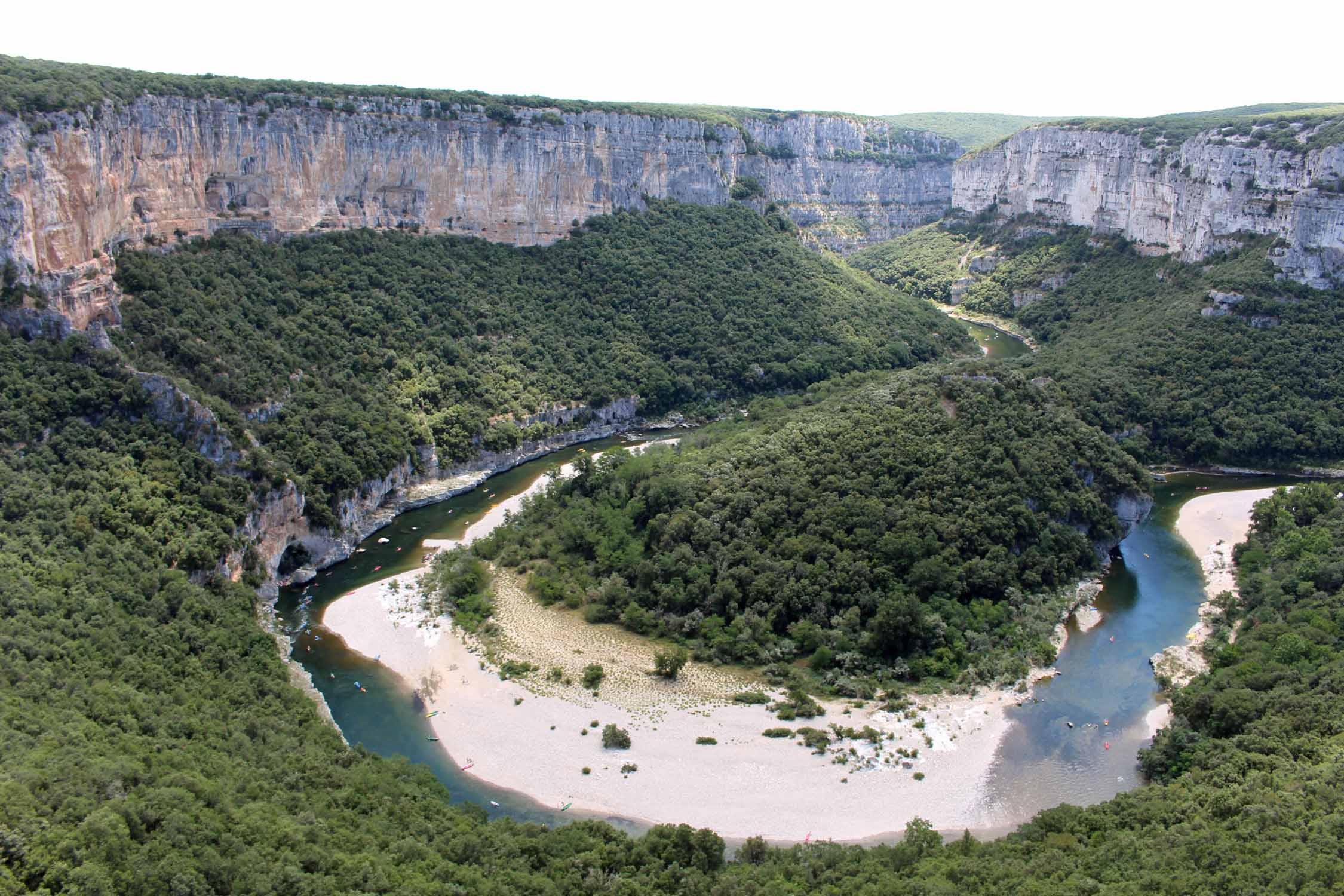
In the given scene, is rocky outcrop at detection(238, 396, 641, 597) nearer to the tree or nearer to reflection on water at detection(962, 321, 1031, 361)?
the tree

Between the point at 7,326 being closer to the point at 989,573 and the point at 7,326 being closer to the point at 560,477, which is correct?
the point at 560,477

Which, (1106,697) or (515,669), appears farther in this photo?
(515,669)

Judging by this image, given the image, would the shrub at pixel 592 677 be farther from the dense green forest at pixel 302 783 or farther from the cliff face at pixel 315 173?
the cliff face at pixel 315 173

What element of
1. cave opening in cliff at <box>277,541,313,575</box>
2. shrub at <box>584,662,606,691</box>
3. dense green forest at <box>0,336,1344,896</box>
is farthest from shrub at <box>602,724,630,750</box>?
cave opening in cliff at <box>277,541,313,575</box>

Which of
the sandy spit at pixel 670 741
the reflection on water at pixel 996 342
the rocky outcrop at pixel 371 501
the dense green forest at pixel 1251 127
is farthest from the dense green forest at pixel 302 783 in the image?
the reflection on water at pixel 996 342

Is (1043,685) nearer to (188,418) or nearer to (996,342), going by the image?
(188,418)

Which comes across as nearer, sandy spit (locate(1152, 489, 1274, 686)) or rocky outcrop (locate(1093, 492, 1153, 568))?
sandy spit (locate(1152, 489, 1274, 686))

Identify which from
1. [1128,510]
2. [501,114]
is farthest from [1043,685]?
[501,114]
